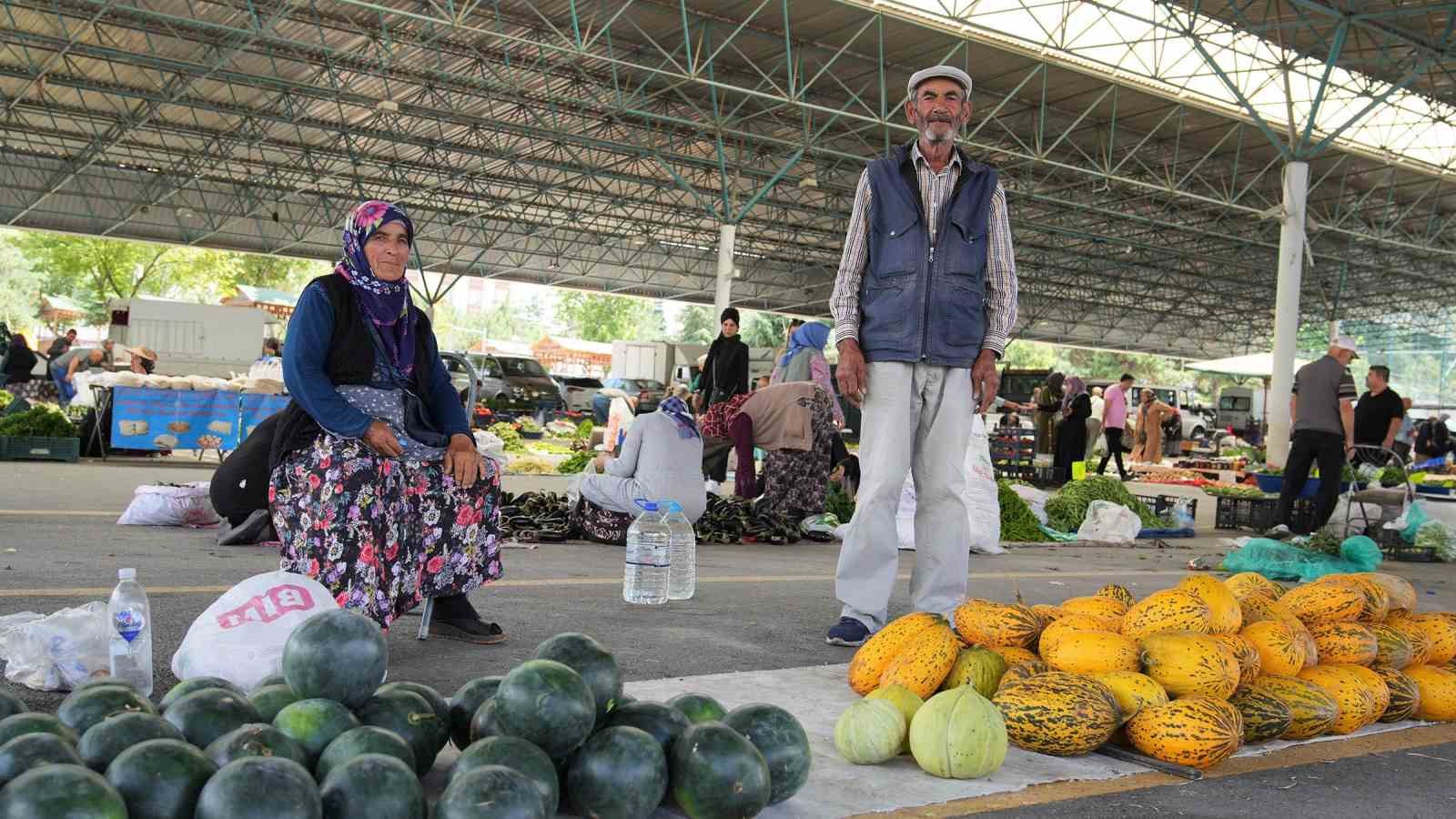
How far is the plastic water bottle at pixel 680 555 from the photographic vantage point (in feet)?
18.1

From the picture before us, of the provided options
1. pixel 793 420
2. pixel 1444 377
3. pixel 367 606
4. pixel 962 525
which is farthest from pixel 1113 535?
pixel 1444 377

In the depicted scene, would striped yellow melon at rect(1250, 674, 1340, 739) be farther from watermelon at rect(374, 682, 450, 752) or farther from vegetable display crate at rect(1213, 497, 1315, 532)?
vegetable display crate at rect(1213, 497, 1315, 532)

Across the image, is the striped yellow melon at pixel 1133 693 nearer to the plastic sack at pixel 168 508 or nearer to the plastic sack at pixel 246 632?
the plastic sack at pixel 246 632

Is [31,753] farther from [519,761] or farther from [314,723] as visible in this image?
[519,761]

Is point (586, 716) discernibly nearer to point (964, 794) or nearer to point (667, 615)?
point (964, 794)

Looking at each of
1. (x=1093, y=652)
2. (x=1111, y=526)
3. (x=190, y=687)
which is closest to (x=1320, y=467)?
(x=1111, y=526)

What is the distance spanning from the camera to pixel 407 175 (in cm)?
3269

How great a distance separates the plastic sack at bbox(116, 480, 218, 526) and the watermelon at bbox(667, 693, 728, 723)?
5599 millimetres

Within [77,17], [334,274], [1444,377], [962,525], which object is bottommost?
[962,525]

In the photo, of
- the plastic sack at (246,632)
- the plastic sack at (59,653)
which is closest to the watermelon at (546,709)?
the plastic sack at (246,632)

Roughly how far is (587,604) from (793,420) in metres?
3.86

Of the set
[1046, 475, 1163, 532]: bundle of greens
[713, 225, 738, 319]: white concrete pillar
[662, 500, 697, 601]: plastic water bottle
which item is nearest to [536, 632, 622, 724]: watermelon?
[662, 500, 697, 601]: plastic water bottle

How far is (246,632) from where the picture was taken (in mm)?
3004

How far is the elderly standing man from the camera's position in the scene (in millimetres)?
4316
